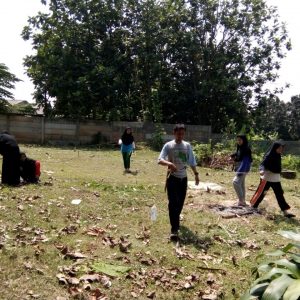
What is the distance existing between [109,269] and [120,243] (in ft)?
3.29

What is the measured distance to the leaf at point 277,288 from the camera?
3.10 meters

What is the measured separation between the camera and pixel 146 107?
88.5 feet

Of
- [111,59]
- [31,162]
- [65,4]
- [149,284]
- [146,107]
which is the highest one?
[65,4]

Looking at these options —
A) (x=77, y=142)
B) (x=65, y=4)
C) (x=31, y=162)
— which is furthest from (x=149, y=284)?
(x=65, y=4)

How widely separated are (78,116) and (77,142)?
1726 mm

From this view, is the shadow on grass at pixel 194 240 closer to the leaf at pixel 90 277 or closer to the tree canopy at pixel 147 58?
the leaf at pixel 90 277

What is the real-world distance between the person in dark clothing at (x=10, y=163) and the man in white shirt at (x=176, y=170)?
453 centimetres

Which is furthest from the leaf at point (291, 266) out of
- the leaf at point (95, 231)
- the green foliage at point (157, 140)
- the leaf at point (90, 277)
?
the green foliage at point (157, 140)

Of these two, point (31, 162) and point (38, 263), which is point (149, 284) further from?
point (31, 162)

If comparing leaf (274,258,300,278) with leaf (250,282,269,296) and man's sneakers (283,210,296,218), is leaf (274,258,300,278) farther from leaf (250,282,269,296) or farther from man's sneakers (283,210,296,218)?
man's sneakers (283,210,296,218)

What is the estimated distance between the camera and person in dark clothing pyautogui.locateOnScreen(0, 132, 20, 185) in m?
10.1

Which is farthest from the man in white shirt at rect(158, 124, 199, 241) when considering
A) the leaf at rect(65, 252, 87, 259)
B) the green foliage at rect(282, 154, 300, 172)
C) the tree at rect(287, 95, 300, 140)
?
the tree at rect(287, 95, 300, 140)

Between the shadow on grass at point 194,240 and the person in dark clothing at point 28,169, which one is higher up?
the person in dark clothing at point 28,169

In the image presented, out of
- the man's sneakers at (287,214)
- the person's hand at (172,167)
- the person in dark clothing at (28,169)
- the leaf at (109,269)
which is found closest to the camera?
the leaf at (109,269)
